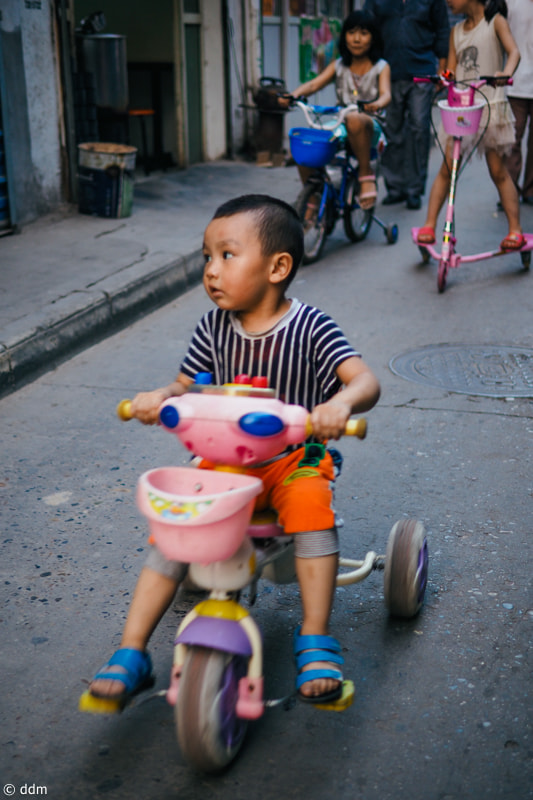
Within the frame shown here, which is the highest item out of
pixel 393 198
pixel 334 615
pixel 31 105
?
pixel 31 105

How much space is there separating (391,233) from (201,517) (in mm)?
6477

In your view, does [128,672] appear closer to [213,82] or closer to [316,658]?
[316,658]

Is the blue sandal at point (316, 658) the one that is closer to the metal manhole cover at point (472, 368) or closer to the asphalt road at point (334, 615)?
the asphalt road at point (334, 615)

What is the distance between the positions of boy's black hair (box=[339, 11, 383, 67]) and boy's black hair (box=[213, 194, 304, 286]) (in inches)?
227

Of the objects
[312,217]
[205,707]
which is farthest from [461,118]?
[205,707]

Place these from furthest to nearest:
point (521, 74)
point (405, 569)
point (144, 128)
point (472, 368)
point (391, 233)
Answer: point (144, 128) → point (521, 74) → point (391, 233) → point (472, 368) → point (405, 569)

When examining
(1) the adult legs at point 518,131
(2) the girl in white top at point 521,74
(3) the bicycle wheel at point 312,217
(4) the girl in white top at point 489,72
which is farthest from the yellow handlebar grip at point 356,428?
(1) the adult legs at point 518,131

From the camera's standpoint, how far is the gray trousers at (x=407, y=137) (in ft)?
29.8

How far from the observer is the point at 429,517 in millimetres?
3391

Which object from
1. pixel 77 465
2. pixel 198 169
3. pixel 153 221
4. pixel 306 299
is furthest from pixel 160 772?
pixel 198 169

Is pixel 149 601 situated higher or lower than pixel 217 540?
lower

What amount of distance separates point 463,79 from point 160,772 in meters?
5.87

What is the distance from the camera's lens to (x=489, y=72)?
662cm

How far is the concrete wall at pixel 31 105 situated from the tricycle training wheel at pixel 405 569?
5626 millimetres
